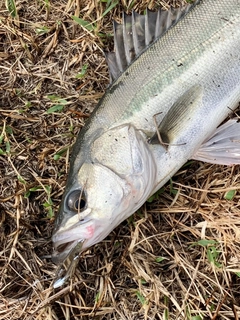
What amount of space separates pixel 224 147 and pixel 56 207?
1.38 metres

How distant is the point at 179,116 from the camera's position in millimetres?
2980

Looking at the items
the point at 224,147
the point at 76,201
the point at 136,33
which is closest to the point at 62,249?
the point at 76,201

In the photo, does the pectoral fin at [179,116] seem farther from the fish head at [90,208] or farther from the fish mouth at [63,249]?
the fish mouth at [63,249]

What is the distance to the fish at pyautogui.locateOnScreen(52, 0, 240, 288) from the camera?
2.92m

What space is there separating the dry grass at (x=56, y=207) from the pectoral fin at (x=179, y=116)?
1.55ft

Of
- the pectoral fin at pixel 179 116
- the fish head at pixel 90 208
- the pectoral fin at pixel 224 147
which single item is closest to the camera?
the fish head at pixel 90 208

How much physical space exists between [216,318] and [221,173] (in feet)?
3.45

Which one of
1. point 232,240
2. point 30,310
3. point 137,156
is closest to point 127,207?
point 137,156

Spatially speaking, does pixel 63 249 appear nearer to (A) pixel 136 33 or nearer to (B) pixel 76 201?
(B) pixel 76 201

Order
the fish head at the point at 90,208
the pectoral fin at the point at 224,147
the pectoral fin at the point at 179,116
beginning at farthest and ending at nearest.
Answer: the pectoral fin at the point at 224,147 < the pectoral fin at the point at 179,116 < the fish head at the point at 90,208

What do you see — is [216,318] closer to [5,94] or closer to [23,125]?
[23,125]

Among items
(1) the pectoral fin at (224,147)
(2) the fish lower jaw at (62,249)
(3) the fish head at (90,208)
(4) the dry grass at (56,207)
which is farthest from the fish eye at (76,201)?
(1) the pectoral fin at (224,147)

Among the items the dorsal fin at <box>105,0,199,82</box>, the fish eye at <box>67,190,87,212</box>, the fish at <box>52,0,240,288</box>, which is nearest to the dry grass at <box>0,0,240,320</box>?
the fish at <box>52,0,240,288</box>

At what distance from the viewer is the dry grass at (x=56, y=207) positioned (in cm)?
320
